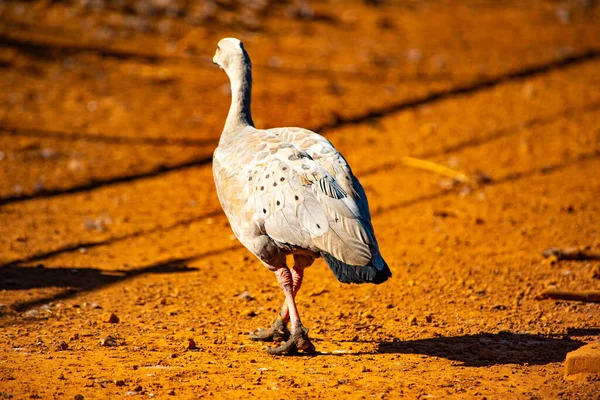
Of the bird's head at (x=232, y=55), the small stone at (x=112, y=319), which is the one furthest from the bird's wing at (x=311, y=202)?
the small stone at (x=112, y=319)

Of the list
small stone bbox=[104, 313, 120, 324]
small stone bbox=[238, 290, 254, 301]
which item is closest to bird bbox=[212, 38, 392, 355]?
small stone bbox=[238, 290, 254, 301]

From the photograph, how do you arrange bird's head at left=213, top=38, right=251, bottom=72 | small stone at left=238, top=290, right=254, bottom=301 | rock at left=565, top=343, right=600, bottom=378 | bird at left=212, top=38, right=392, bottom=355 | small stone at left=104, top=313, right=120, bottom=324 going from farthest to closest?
small stone at left=238, top=290, right=254, bottom=301 → bird's head at left=213, top=38, right=251, bottom=72 → small stone at left=104, top=313, right=120, bottom=324 → bird at left=212, top=38, right=392, bottom=355 → rock at left=565, top=343, right=600, bottom=378

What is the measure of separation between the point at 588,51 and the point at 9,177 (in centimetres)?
1064

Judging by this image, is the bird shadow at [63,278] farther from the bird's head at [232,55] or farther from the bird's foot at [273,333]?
the bird's head at [232,55]

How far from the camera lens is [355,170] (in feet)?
35.0

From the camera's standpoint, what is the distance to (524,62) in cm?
1491

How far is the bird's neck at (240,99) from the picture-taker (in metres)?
6.57

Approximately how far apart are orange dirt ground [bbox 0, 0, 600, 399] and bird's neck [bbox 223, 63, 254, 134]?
146 cm

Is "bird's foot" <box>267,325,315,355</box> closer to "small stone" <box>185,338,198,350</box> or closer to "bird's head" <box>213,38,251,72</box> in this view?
"small stone" <box>185,338,198,350</box>

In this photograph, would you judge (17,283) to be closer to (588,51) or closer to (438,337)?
(438,337)

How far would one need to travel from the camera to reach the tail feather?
5141mm

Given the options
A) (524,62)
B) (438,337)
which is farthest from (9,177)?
(524,62)

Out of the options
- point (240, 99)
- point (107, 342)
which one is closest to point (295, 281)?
point (107, 342)

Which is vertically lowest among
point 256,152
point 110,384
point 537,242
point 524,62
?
point 110,384
